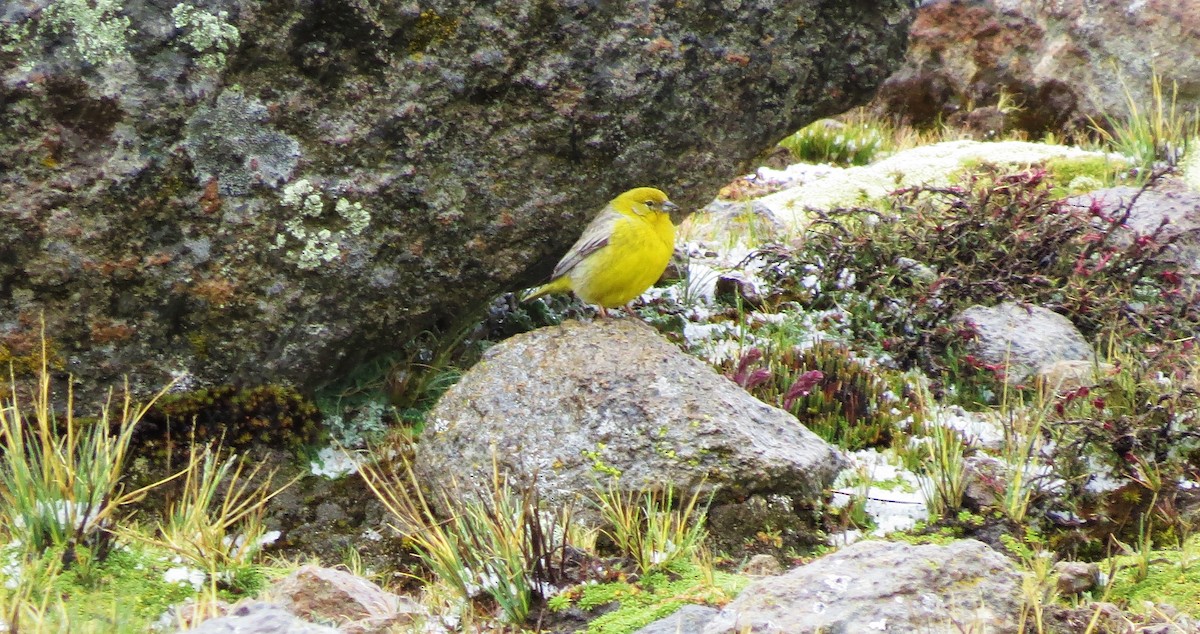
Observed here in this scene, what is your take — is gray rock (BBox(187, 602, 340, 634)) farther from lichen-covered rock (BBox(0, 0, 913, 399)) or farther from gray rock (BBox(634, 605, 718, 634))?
lichen-covered rock (BBox(0, 0, 913, 399))

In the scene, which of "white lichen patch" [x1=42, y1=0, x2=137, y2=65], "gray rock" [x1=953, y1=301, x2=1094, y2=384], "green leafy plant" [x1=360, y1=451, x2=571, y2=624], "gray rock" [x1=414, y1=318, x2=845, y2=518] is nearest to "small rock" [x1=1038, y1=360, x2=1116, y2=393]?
"gray rock" [x1=953, y1=301, x2=1094, y2=384]

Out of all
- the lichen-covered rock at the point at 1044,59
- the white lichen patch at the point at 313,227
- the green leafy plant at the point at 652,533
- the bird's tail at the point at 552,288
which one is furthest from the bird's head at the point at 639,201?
the lichen-covered rock at the point at 1044,59

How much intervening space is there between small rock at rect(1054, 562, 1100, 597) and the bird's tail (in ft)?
8.64

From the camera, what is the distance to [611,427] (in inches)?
201

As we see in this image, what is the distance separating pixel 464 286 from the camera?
18.8ft

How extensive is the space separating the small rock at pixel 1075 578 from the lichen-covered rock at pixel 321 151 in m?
2.72

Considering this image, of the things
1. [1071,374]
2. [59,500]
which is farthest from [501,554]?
[1071,374]

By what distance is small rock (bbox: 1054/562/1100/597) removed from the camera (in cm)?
414

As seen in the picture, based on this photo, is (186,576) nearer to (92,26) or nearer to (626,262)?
(92,26)

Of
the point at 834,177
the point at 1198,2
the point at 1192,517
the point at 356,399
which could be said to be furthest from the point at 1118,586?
the point at 1198,2

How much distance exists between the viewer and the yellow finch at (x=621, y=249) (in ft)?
18.7

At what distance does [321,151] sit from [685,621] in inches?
110

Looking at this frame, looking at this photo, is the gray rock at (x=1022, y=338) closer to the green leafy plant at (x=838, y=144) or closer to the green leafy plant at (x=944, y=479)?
the green leafy plant at (x=944, y=479)

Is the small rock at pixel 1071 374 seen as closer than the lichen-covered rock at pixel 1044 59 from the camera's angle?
Yes
